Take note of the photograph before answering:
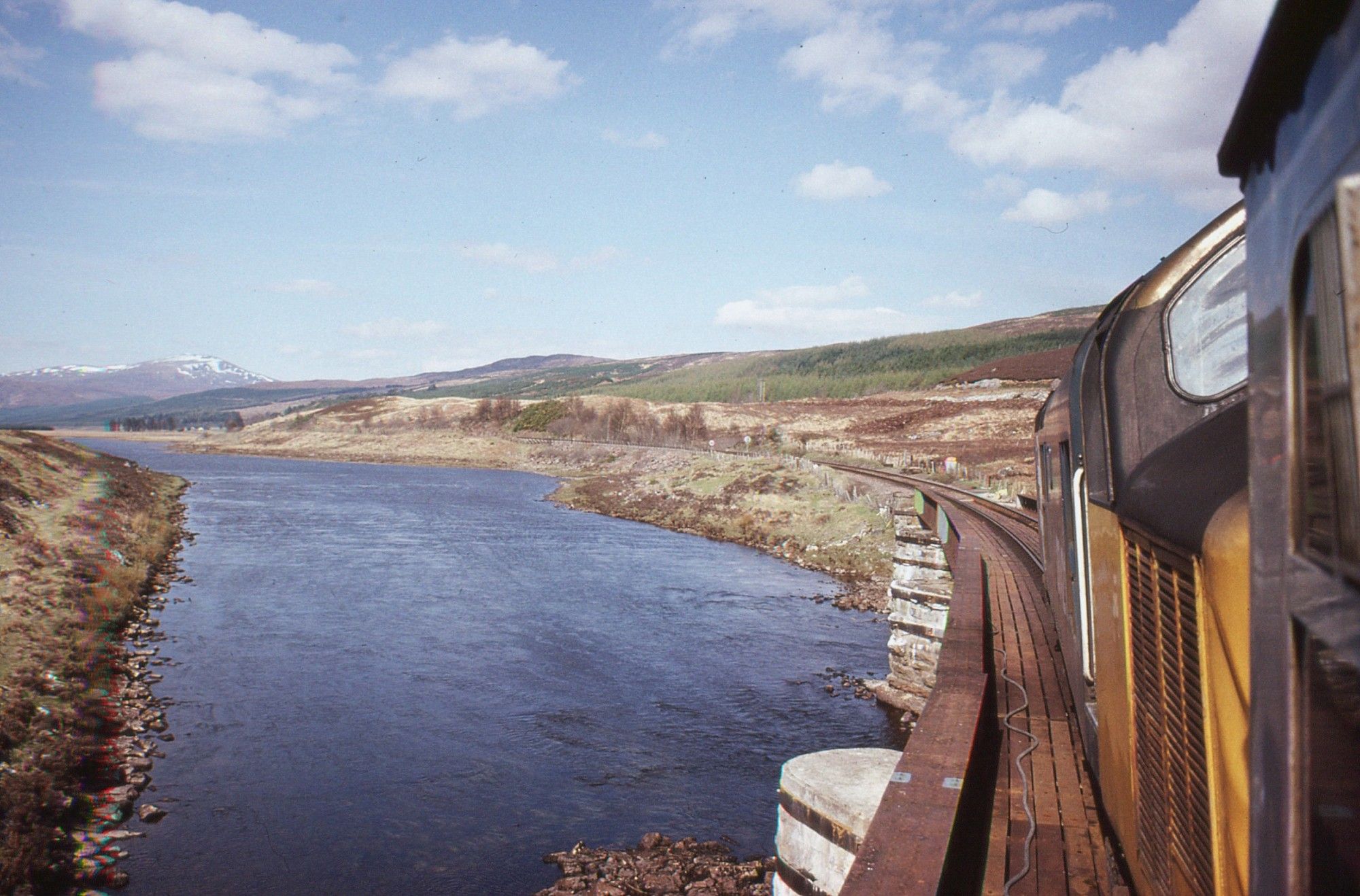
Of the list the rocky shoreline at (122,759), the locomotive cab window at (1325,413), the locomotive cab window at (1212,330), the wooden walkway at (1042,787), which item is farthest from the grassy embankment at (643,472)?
the locomotive cab window at (1325,413)

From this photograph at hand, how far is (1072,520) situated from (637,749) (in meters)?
8.76

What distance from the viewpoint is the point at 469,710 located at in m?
14.9

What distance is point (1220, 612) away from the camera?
2248 mm

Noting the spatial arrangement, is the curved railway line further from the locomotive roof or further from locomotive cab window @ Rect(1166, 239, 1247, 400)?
the locomotive roof

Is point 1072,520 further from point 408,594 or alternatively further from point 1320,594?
point 408,594

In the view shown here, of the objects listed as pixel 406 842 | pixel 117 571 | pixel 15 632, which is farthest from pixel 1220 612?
pixel 117 571

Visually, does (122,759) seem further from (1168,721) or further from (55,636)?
(1168,721)

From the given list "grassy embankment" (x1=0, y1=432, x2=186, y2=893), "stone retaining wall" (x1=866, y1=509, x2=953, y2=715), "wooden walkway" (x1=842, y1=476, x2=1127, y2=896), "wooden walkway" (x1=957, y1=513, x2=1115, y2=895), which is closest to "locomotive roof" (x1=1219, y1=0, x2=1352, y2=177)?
"wooden walkway" (x1=842, y1=476, x2=1127, y2=896)

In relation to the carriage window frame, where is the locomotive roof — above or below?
above

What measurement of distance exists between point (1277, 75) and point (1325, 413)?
634mm

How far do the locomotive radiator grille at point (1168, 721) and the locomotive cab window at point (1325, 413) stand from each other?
119 centimetres

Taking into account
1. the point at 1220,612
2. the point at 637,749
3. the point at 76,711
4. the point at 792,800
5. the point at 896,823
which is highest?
the point at 1220,612

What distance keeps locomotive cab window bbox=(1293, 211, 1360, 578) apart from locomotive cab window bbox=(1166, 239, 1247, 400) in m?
1.69

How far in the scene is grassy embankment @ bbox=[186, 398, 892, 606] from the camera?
3030 centimetres
